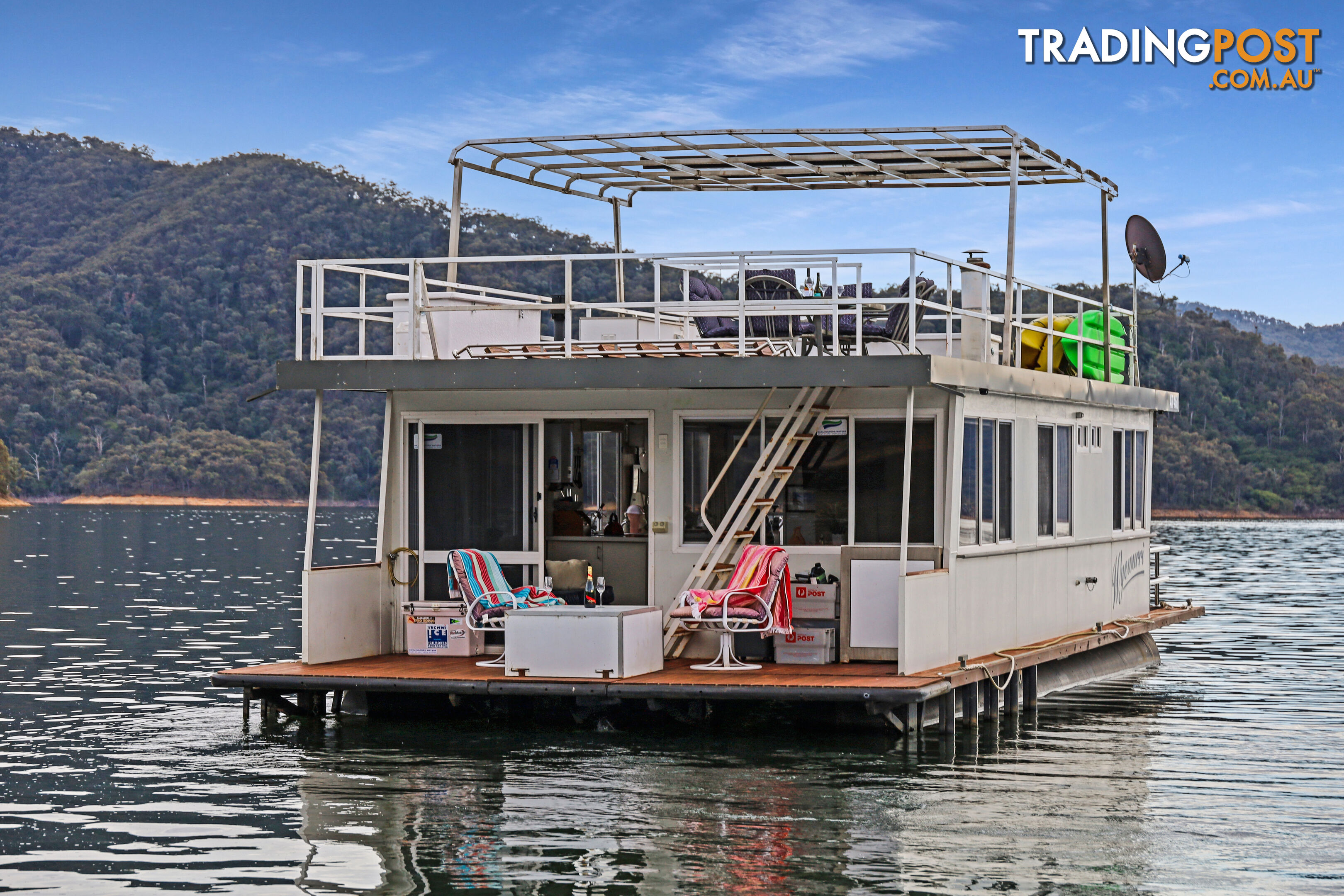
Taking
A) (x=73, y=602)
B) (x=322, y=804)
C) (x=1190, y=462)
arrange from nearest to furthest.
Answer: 1. (x=322, y=804)
2. (x=73, y=602)
3. (x=1190, y=462)

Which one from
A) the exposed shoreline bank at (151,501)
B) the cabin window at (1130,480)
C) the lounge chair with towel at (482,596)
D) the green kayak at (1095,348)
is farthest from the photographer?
the exposed shoreline bank at (151,501)

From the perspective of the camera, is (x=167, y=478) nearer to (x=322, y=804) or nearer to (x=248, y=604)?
(x=248, y=604)

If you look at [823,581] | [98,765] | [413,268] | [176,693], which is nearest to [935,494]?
[823,581]

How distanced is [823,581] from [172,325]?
3530 inches

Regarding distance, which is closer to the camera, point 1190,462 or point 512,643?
point 512,643

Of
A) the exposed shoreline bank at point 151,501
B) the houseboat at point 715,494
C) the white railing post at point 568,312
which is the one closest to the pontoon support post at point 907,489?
the houseboat at point 715,494

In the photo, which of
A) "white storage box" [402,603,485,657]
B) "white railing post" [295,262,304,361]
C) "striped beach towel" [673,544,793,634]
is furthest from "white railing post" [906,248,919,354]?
"white railing post" [295,262,304,361]

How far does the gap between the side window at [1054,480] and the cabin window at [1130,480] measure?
166cm

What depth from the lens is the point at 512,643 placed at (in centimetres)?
1346

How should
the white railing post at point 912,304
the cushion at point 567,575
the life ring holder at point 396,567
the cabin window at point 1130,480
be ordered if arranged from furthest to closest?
1. the cabin window at point 1130,480
2. the life ring holder at point 396,567
3. the cushion at point 567,575
4. the white railing post at point 912,304

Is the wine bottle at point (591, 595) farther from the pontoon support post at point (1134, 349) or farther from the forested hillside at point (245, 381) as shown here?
the forested hillside at point (245, 381)

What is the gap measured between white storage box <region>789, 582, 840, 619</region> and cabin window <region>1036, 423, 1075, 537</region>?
8.70 ft

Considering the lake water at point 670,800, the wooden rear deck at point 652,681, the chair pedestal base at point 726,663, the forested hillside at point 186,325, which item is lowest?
the lake water at point 670,800

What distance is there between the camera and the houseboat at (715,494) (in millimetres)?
13453
